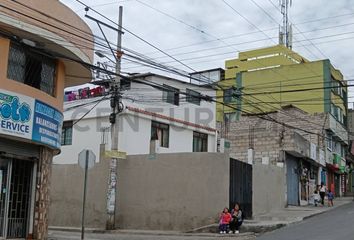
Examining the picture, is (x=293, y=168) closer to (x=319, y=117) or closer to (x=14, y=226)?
(x=319, y=117)

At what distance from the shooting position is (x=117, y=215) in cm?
2264

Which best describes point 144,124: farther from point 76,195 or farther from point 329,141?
point 329,141

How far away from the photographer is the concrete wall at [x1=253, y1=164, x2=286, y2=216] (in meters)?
24.5

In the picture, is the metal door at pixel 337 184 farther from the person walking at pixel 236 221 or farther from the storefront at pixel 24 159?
the storefront at pixel 24 159

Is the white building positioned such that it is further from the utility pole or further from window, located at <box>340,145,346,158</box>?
window, located at <box>340,145,346,158</box>

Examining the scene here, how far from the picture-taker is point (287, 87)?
1726 inches

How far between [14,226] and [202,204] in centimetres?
775

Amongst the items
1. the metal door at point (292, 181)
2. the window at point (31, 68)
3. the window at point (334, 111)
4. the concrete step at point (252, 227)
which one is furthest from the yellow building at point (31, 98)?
the window at point (334, 111)

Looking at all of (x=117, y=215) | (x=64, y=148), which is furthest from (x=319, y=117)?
(x=117, y=215)

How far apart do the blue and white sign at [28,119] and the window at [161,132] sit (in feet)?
45.3

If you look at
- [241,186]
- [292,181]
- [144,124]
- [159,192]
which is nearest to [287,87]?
[292,181]

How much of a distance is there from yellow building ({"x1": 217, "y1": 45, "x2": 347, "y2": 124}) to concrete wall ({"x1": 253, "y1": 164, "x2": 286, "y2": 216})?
12343 mm

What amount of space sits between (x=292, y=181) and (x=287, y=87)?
13.3 metres

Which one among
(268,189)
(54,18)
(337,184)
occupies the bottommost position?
(268,189)
